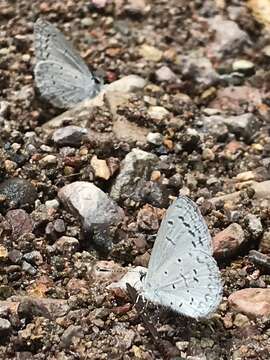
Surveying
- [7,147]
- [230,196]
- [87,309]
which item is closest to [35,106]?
[7,147]

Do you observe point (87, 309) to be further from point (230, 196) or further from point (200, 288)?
point (230, 196)

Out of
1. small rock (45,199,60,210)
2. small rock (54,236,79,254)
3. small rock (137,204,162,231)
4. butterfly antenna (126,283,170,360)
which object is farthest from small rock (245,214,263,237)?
small rock (45,199,60,210)

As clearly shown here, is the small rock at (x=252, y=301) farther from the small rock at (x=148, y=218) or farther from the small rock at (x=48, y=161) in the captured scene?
the small rock at (x=48, y=161)

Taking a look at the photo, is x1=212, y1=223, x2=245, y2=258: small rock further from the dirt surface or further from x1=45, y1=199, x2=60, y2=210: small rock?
x1=45, y1=199, x2=60, y2=210: small rock

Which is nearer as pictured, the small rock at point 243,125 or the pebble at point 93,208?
the pebble at point 93,208

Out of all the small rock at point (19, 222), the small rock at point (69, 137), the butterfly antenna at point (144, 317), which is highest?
the small rock at point (69, 137)

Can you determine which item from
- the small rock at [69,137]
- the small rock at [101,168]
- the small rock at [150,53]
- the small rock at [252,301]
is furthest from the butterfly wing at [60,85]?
the small rock at [252,301]

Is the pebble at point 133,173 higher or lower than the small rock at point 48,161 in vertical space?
lower

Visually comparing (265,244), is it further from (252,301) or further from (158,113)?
(158,113)
